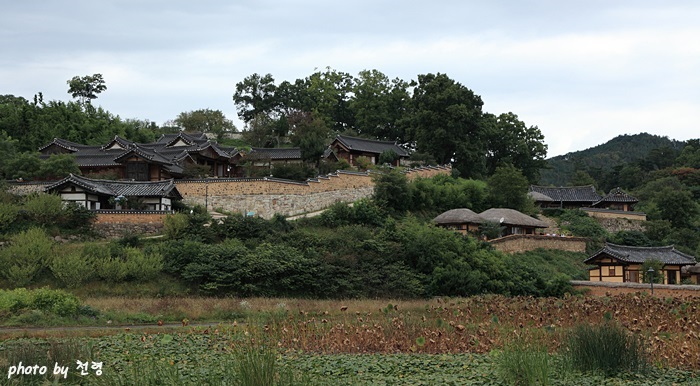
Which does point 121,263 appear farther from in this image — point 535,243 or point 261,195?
point 535,243

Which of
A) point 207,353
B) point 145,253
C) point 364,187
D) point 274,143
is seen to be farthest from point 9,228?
point 274,143

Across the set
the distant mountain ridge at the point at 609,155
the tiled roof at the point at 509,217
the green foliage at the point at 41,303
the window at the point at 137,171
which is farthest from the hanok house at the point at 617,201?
the green foliage at the point at 41,303

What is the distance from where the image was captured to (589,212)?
43.5 m

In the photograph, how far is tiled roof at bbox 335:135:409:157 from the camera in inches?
1860

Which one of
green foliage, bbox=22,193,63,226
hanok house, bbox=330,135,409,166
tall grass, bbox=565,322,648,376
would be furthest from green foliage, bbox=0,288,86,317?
hanok house, bbox=330,135,409,166

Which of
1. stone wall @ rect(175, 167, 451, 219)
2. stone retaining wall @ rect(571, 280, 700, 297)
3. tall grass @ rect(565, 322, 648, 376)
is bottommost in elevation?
stone retaining wall @ rect(571, 280, 700, 297)

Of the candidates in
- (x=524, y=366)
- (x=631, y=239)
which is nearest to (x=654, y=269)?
(x=631, y=239)

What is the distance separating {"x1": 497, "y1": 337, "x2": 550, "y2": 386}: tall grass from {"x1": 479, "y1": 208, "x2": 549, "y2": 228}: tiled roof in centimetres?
2557

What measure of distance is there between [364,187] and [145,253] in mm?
14163

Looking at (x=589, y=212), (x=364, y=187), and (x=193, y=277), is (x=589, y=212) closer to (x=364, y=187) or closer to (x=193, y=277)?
(x=364, y=187)

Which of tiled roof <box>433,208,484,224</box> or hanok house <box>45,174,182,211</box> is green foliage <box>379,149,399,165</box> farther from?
hanok house <box>45,174,182,211</box>

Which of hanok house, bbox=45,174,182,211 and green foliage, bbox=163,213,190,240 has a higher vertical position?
hanok house, bbox=45,174,182,211

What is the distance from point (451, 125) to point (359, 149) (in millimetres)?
6031

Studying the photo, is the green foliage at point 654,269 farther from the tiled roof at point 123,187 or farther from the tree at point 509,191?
the tiled roof at point 123,187
